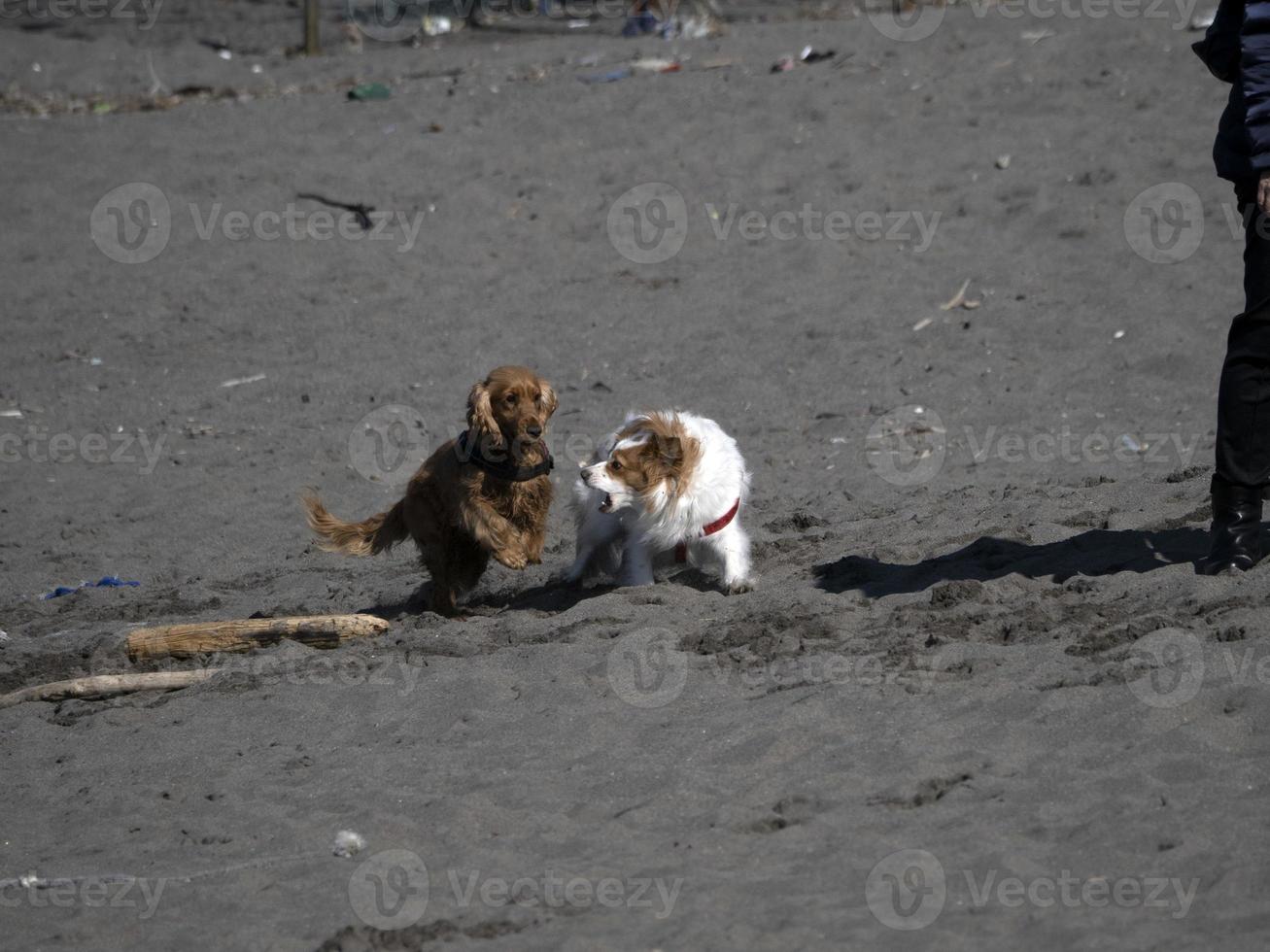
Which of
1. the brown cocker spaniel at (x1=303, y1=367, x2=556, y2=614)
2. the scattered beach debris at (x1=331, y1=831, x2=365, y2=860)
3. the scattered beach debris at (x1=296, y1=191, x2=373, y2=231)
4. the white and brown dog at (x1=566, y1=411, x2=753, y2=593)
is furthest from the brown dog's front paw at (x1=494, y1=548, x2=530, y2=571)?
the scattered beach debris at (x1=296, y1=191, x2=373, y2=231)

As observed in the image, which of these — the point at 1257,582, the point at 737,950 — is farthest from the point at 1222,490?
the point at 737,950

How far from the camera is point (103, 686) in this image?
6.17m

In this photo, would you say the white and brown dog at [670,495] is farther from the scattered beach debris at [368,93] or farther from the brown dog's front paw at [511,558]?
the scattered beach debris at [368,93]

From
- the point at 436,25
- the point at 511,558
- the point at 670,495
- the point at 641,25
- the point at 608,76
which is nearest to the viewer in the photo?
the point at 670,495

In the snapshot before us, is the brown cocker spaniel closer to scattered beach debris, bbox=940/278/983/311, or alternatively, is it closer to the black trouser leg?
the black trouser leg

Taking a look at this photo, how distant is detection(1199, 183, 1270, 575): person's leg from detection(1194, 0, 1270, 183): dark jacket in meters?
0.15

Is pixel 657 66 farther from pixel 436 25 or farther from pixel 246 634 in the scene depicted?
pixel 246 634

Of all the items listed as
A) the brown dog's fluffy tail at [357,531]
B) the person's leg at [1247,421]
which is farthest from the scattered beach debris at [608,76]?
the person's leg at [1247,421]

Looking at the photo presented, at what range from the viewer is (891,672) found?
519 centimetres

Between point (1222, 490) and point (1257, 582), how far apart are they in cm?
39

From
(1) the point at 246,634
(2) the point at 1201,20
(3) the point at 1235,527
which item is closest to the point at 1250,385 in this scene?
(3) the point at 1235,527

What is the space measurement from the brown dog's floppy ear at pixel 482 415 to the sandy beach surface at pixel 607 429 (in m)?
0.98

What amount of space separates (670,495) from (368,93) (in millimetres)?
10597

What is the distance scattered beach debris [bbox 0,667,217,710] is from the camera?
6160mm
